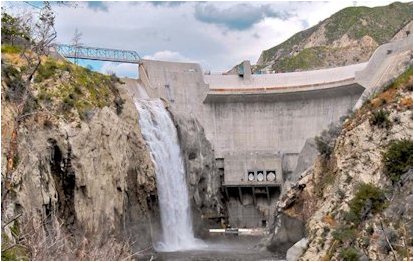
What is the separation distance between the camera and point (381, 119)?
2277 centimetres

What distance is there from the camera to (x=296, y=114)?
5638cm

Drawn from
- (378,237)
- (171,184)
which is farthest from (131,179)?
(378,237)

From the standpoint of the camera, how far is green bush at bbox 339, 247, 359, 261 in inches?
699

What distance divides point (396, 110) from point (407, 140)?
191 cm

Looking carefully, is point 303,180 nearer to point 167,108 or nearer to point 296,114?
point 167,108

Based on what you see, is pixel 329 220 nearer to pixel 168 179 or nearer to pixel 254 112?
pixel 168 179

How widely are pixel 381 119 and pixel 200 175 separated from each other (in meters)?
26.8

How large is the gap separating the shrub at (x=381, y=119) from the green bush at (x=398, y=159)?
155 centimetres

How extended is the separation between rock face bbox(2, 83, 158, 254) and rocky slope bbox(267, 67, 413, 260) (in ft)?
24.7

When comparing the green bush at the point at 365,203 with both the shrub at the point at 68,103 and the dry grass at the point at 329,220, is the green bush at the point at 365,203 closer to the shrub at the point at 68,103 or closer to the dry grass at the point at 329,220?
the dry grass at the point at 329,220

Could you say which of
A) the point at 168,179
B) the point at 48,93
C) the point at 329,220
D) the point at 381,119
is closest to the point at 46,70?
the point at 48,93

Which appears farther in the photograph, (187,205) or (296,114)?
(296,114)

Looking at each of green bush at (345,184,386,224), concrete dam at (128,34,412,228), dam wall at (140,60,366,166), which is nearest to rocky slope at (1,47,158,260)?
green bush at (345,184,386,224)

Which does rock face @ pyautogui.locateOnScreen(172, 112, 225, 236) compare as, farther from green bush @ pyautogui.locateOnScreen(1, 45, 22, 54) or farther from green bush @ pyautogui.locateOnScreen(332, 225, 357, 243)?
green bush @ pyautogui.locateOnScreen(332, 225, 357, 243)
